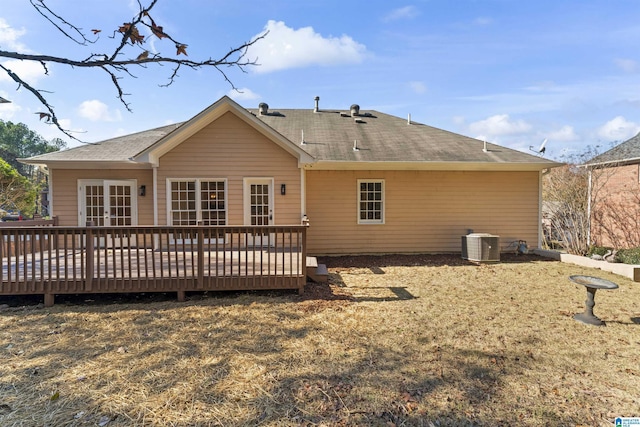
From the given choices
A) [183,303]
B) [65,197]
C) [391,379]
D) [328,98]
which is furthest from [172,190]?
[328,98]

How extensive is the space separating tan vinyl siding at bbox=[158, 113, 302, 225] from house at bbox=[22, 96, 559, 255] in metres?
0.03

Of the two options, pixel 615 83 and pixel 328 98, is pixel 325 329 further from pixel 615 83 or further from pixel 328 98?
pixel 615 83

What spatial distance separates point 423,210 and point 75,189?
425 inches

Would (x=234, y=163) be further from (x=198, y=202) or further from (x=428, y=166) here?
(x=428, y=166)

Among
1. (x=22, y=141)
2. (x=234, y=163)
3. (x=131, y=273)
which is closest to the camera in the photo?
(x=131, y=273)

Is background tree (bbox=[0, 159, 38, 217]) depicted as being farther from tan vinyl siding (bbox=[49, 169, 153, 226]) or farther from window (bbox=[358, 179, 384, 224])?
window (bbox=[358, 179, 384, 224])

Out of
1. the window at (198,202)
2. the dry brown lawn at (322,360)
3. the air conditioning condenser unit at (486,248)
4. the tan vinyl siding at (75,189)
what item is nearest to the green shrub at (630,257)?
the air conditioning condenser unit at (486,248)

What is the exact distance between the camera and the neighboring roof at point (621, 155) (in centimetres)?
1111

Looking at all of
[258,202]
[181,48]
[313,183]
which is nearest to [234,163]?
[258,202]

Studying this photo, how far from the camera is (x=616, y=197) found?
11.6 metres

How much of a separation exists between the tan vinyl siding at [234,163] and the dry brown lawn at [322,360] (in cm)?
327

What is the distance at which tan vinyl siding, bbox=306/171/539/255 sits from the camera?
1001cm

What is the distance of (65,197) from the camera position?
912cm

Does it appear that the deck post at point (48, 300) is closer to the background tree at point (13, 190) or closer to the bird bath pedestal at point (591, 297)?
the bird bath pedestal at point (591, 297)
